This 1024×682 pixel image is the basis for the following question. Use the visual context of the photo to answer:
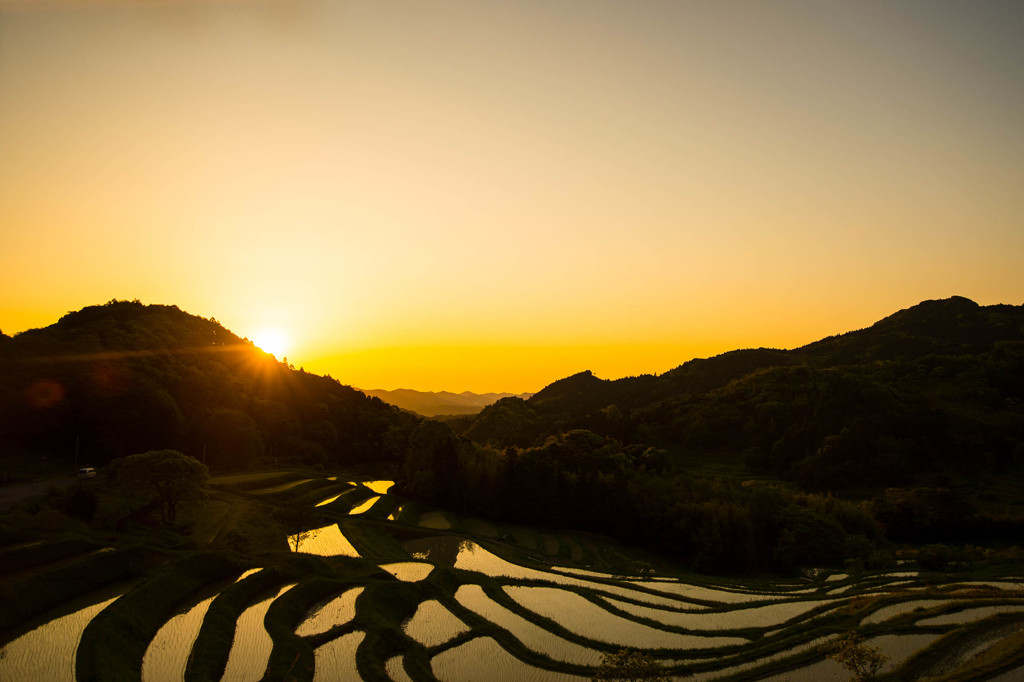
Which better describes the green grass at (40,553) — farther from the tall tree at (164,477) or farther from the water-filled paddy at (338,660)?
the water-filled paddy at (338,660)

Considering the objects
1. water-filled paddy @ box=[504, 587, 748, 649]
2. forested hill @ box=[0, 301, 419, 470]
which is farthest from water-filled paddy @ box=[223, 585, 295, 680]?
forested hill @ box=[0, 301, 419, 470]

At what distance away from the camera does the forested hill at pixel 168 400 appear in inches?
2270

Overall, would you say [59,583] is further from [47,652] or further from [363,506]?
[363,506]

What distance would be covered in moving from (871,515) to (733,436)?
4916 cm

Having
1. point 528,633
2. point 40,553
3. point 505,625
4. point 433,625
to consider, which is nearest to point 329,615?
point 433,625

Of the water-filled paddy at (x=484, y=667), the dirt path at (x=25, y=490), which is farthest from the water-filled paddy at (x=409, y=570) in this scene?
the dirt path at (x=25, y=490)

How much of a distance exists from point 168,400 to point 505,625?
55819 millimetres

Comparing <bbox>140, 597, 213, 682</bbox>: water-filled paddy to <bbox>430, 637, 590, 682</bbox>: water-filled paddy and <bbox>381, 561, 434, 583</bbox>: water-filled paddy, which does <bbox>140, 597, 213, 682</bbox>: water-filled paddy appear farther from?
<bbox>381, 561, 434, 583</bbox>: water-filled paddy

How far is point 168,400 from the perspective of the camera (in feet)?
215

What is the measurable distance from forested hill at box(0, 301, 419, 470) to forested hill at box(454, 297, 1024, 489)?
26333 millimetres

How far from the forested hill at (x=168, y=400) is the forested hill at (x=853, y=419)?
2633 cm

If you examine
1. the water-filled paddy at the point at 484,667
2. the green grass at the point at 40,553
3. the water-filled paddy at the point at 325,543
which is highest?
the green grass at the point at 40,553

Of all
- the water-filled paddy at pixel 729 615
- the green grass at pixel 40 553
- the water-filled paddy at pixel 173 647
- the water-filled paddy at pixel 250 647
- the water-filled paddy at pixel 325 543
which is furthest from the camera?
the water-filled paddy at pixel 325 543

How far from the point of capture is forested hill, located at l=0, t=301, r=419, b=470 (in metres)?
57.7
